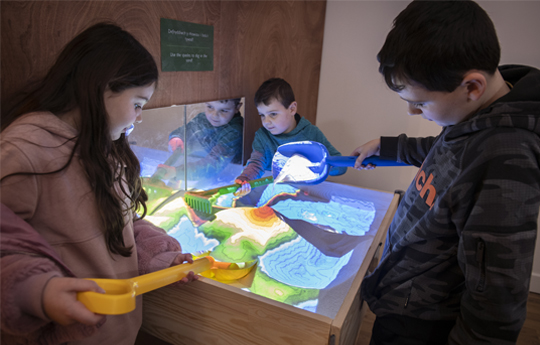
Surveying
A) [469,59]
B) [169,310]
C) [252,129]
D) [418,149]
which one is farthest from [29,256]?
[252,129]

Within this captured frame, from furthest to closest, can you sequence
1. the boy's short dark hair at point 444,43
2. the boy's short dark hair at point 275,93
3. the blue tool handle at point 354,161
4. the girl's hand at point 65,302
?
the boy's short dark hair at point 275,93, the blue tool handle at point 354,161, the boy's short dark hair at point 444,43, the girl's hand at point 65,302

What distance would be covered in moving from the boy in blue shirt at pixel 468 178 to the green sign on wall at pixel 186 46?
69cm

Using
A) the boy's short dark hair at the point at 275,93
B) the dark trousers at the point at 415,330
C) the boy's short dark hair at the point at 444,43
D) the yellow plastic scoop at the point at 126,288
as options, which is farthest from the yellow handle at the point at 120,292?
the boy's short dark hair at the point at 275,93

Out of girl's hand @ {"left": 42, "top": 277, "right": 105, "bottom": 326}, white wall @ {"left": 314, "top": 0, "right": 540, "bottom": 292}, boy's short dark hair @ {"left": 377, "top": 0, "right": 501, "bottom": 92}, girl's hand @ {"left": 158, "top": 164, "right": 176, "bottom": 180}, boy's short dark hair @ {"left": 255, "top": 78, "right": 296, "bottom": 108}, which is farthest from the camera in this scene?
white wall @ {"left": 314, "top": 0, "right": 540, "bottom": 292}

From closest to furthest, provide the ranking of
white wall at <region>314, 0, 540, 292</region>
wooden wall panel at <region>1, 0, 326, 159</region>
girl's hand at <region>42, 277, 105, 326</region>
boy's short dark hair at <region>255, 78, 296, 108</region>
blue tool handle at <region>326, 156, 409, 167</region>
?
girl's hand at <region>42, 277, 105, 326</region>
wooden wall panel at <region>1, 0, 326, 159</region>
blue tool handle at <region>326, 156, 409, 167</region>
boy's short dark hair at <region>255, 78, 296, 108</region>
white wall at <region>314, 0, 540, 292</region>

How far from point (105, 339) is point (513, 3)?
1971 mm

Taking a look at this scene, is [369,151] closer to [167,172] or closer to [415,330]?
[415,330]

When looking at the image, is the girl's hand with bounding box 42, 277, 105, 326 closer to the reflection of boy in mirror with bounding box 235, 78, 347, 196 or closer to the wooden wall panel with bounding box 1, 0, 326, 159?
the wooden wall panel with bounding box 1, 0, 326, 159

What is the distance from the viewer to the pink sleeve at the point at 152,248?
79 cm

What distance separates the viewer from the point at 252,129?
1.63m

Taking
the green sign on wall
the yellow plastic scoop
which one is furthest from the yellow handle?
the green sign on wall

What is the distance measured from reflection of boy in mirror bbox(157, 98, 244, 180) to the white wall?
2.01ft

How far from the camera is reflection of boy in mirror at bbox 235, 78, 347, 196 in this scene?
1423 millimetres

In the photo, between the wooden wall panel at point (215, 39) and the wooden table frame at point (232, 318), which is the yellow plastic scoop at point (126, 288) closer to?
the wooden table frame at point (232, 318)
